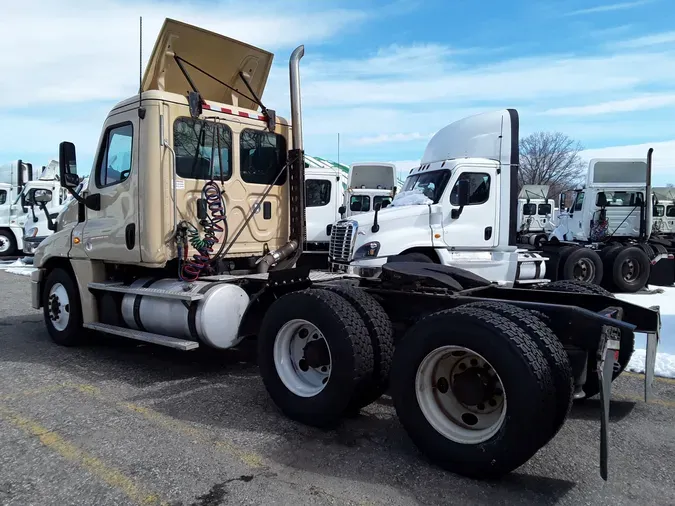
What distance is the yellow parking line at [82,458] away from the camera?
341 cm

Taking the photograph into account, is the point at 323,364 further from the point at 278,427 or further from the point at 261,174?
the point at 261,174

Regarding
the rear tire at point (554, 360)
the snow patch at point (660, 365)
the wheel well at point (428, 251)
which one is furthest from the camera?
the wheel well at point (428, 251)

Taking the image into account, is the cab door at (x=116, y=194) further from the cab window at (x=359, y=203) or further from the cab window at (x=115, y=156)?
the cab window at (x=359, y=203)

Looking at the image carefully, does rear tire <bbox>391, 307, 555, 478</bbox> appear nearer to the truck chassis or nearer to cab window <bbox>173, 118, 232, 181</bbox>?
the truck chassis

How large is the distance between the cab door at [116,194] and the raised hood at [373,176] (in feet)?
36.3

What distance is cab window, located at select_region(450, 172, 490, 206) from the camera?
917cm

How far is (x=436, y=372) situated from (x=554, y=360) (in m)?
0.81

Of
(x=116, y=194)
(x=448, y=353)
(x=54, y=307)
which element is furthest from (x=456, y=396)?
(x=54, y=307)

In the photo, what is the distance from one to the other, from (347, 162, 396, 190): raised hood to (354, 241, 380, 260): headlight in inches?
349

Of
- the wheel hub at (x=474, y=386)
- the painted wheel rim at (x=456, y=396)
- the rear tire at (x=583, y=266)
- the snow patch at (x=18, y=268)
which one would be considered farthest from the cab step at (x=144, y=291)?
the snow patch at (x=18, y=268)

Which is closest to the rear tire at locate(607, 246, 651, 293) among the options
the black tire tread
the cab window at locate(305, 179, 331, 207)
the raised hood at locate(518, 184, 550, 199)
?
the cab window at locate(305, 179, 331, 207)

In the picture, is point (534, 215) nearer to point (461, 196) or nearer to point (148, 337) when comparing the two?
point (461, 196)

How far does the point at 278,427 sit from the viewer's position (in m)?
4.48

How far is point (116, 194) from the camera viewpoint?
6.44 m
